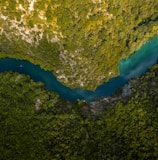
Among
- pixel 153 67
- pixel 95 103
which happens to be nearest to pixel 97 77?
pixel 95 103

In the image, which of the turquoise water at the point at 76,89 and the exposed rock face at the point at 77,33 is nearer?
the exposed rock face at the point at 77,33

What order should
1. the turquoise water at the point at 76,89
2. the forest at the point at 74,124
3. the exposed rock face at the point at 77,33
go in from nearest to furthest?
the forest at the point at 74,124
the exposed rock face at the point at 77,33
the turquoise water at the point at 76,89

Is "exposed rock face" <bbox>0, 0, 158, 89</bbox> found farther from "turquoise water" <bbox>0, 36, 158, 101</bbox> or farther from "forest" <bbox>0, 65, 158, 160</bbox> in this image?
"forest" <bbox>0, 65, 158, 160</bbox>

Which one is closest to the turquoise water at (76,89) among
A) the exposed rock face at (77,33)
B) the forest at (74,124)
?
the exposed rock face at (77,33)

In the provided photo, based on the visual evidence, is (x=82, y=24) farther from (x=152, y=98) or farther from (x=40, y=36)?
(x=152, y=98)

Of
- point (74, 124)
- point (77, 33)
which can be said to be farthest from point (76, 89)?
point (77, 33)

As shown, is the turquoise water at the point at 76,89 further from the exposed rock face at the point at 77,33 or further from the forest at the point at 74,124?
the forest at the point at 74,124
